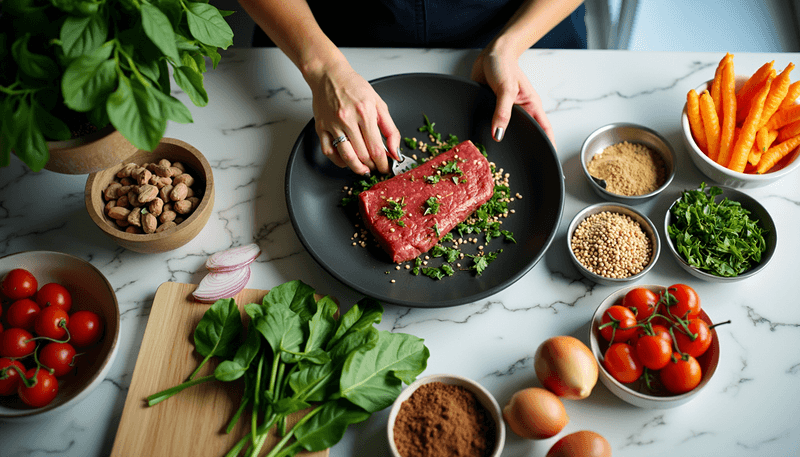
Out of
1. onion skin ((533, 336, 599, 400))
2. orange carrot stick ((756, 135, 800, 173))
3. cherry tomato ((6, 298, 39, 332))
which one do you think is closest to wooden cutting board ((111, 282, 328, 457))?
cherry tomato ((6, 298, 39, 332))

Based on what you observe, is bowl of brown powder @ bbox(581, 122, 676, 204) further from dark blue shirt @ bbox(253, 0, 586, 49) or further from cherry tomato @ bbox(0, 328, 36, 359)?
cherry tomato @ bbox(0, 328, 36, 359)

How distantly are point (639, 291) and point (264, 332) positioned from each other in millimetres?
905

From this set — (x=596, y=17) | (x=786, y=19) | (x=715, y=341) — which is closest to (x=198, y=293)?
(x=715, y=341)

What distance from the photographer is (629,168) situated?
146 cm

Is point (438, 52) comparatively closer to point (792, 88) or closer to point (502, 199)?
point (502, 199)

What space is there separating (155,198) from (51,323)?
379 millimetres

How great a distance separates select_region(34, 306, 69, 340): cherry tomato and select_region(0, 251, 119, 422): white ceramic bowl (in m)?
0.09

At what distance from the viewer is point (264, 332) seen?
116cm

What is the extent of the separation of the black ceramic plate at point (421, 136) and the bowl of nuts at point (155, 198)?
25cm

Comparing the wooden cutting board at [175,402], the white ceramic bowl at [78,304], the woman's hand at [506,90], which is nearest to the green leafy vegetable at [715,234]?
the woman's hand at [506,90]

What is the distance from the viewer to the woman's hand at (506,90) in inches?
57.9

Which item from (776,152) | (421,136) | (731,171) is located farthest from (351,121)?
(776,152)

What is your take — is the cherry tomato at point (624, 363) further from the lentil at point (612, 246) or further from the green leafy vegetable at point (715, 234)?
the green leafy vegetable at point (715, 234)

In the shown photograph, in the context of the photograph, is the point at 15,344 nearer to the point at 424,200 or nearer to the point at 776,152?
the point at 424,200
